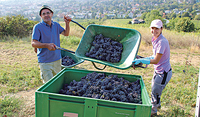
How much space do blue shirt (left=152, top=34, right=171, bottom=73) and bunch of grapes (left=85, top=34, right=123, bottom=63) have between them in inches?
24.6

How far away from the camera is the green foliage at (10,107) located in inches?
102

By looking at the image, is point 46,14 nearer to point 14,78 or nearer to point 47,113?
point 47,113

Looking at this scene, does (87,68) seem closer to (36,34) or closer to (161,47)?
(36,34)

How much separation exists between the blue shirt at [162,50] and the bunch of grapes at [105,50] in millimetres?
625

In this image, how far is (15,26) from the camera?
9422 millimetres

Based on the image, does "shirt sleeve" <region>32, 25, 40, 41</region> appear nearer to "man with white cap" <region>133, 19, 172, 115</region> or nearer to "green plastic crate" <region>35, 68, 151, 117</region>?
"green plastic crate" <region>35, 68, 151, 117</region>

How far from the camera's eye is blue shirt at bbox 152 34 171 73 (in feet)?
6.87

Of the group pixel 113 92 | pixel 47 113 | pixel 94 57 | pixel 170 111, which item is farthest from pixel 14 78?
pixel 170 111

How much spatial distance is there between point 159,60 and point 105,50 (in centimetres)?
91

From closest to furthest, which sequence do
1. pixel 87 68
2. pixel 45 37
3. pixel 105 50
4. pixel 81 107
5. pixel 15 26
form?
pixel 81 107, pixel 45 37, pixel 105 50, pixel 87 68, pixel 15 26

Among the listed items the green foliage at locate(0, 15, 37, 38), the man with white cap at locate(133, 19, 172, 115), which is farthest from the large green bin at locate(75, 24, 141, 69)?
the green foliage at locate(0, 15, 37, 38)

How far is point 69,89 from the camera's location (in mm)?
1863

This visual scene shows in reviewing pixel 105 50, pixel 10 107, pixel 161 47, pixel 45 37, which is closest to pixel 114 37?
pixel 105 50

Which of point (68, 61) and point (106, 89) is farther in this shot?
point (68, 61)
